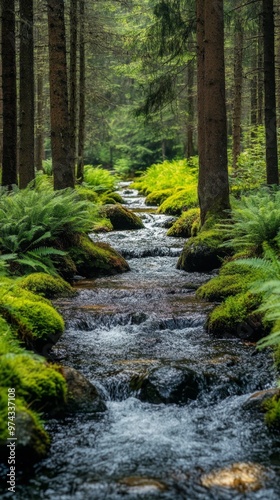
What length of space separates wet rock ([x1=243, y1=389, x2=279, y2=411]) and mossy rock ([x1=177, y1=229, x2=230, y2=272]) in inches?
232

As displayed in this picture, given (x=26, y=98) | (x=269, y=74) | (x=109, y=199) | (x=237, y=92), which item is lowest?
(x=109, y=199)

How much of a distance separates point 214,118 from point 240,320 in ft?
19.8

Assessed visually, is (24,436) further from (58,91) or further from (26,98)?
(26,98)

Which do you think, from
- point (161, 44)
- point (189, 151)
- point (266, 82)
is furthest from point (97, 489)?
point (189, 151)

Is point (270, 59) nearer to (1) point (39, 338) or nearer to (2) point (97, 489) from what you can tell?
(1) point (39, 338)

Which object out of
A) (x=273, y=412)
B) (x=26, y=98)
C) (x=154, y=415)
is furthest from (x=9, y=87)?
(x=273, y=412)

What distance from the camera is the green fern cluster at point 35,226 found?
9.24 meters

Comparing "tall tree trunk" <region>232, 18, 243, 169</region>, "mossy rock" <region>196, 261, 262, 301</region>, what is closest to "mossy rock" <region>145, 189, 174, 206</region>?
"tall tree trunk" <region>232, 18, 243, 169</region>

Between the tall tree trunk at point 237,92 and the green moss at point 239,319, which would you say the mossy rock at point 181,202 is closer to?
the tall tree trunk at point 237,92

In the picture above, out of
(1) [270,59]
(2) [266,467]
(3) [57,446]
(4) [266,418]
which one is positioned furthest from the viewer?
(1) [270,59]

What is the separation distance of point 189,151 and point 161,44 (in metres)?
13.4

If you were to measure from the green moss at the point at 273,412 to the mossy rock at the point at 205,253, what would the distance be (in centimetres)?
616

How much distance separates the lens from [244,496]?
344cm

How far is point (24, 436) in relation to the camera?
3.80m
